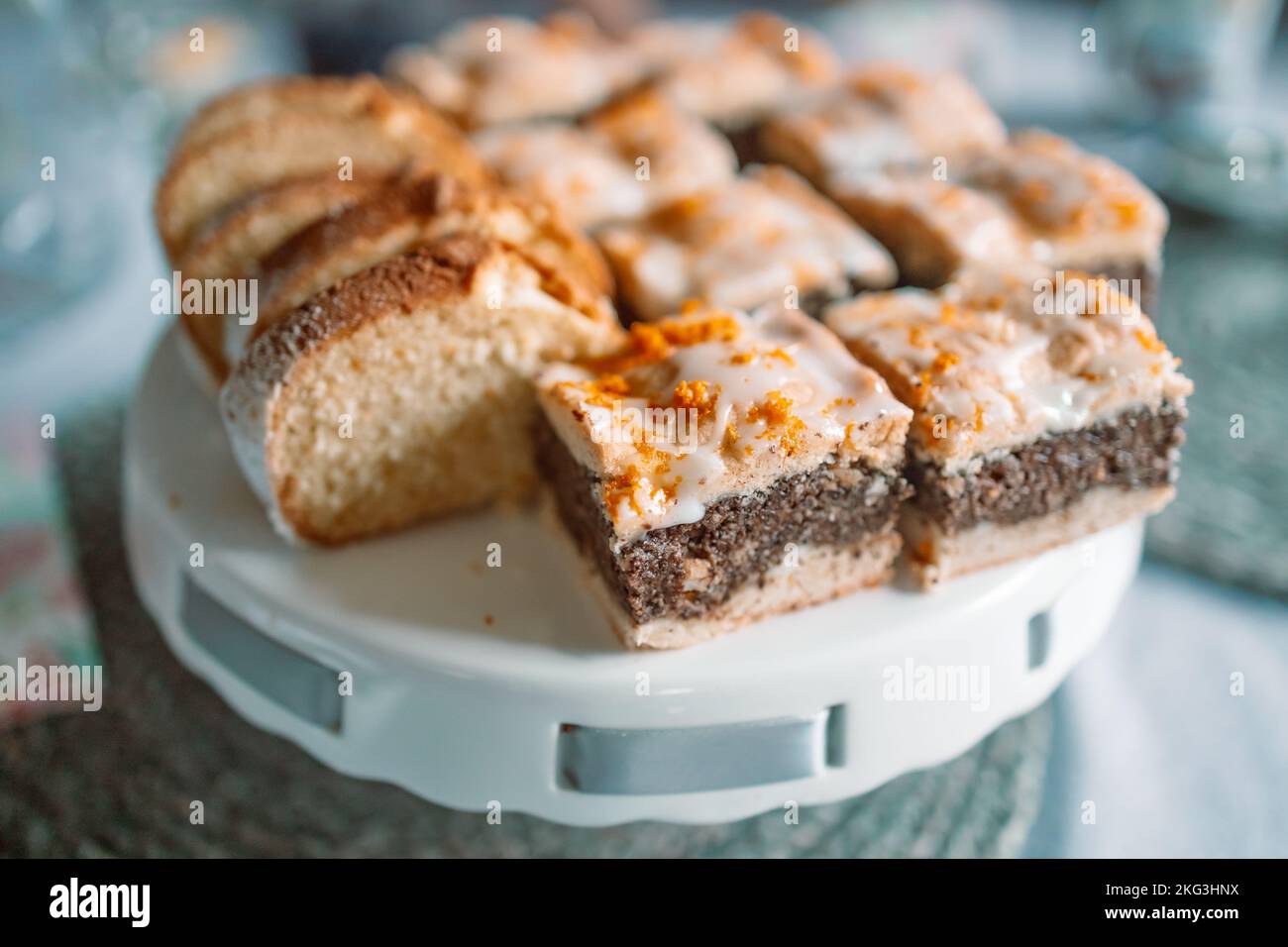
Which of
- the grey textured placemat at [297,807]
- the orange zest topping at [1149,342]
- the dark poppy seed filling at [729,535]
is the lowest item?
the grey textured placemat at [297,807]

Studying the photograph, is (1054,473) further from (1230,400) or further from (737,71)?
(737,71)

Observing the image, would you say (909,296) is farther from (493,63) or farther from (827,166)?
(493,63)

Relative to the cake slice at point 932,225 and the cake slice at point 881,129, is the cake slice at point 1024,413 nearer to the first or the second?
the cake slice at point 932,225

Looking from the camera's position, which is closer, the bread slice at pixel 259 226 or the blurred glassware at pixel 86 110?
the bread slice at pixel 259 226

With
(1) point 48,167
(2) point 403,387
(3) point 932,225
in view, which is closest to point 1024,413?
(3) point 932,225

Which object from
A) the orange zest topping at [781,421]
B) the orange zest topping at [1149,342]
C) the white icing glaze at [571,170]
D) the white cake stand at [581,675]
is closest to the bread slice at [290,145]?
the white icing glaze at [571,170]
